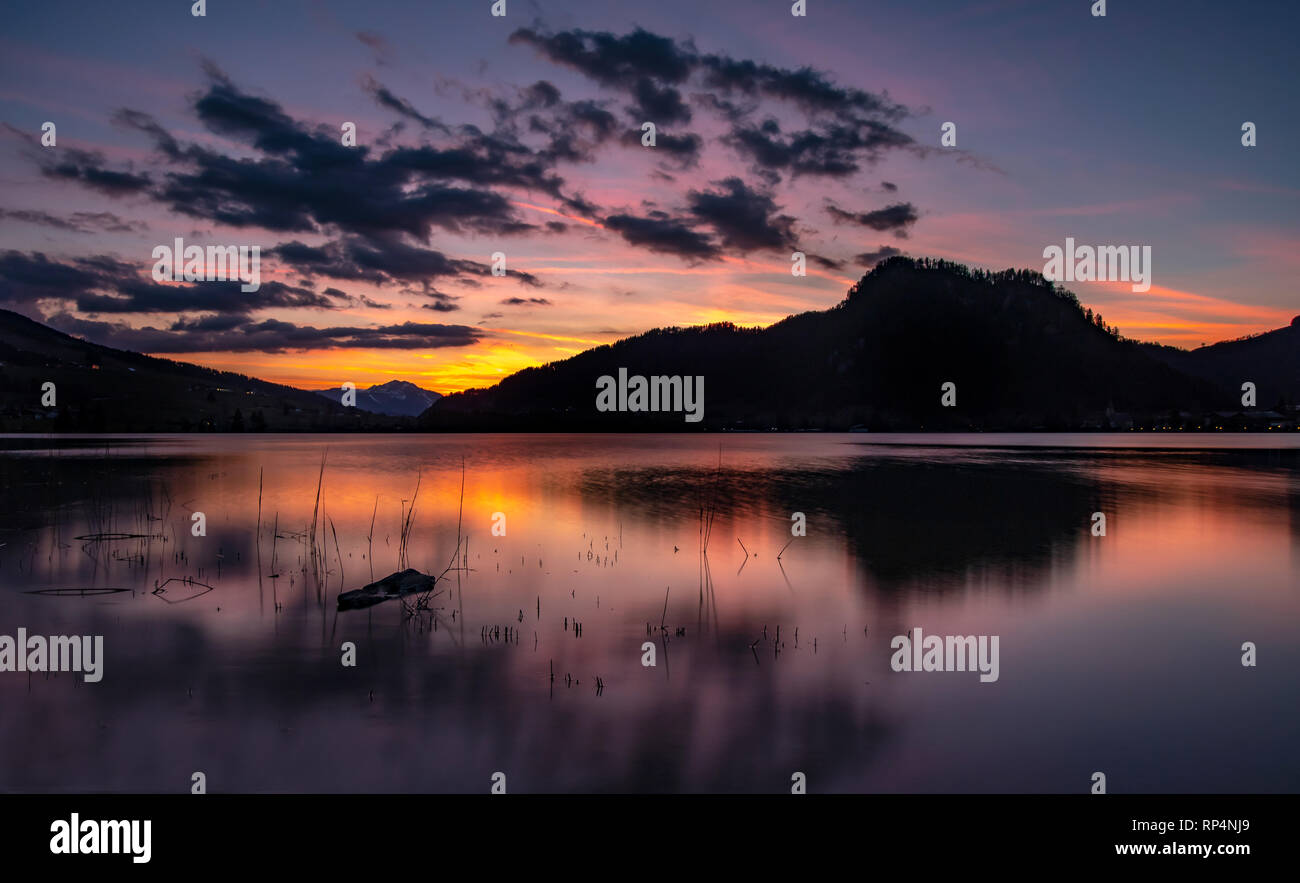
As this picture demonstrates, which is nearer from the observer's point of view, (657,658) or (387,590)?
(657,658)

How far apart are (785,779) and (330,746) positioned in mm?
5760

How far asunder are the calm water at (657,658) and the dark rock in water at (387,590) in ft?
0.99

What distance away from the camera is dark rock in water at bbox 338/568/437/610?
14914mm

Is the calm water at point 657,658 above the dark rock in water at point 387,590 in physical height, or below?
below

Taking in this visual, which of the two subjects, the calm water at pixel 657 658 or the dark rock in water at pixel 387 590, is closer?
the calm water at pixel 657 658

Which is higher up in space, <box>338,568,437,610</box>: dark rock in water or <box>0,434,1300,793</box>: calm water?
<box>338,568,437,610</box>: dark rock in water

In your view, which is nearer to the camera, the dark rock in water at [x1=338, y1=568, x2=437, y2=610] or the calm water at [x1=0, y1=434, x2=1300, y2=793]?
the calm water at [x1=0, y1=434, x2=1300, y2=793]

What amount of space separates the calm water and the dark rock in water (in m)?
0.30

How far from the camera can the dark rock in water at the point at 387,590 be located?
1491 centimetres

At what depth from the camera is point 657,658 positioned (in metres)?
12.1

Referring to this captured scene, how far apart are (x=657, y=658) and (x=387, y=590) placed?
282 inches

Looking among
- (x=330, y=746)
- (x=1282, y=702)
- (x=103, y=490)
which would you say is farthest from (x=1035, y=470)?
(x=103, y=490)
